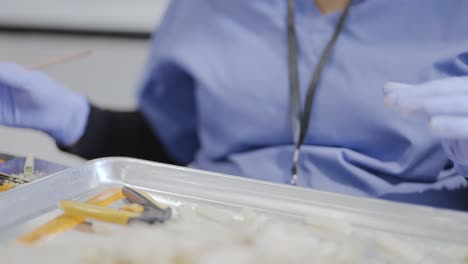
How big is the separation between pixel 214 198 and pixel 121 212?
7cm

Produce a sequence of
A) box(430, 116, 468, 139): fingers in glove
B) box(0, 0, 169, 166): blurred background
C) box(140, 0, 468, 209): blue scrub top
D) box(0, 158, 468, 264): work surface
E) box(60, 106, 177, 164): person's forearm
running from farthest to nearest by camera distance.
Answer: box(0, 0, 169, 166): blurred background < box(60, 106, 177, 164): person's forearm < box(140, 0, 468, 209): blue scrub top < box(430, 116, 468, 139): fingers in glove < box(0, 158, 468, 264): work surface

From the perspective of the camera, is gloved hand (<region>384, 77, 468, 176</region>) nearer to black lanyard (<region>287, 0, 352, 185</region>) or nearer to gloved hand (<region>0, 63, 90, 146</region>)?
black lanyard (<region>287, 0, 352, 185</region>)

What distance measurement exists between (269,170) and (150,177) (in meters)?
0.20

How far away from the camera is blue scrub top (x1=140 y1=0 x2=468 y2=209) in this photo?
1.63 feet

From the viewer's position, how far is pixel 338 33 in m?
0.54

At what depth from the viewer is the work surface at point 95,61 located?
108cm

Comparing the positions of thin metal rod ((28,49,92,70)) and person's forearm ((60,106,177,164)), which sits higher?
thin metal rod ((28,49,92,70))

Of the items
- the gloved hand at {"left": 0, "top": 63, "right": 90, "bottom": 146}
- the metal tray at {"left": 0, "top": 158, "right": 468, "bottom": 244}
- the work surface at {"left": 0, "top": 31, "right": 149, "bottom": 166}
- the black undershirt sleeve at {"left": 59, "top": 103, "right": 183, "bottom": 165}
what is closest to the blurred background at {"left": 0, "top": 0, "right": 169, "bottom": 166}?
the work surface at {"left": 0, "top": 31, "right": 149, "bottom": 166}

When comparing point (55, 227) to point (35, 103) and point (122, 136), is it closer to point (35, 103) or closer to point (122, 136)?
point (35, 103)

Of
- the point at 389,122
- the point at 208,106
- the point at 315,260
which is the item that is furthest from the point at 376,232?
the point at 208,106

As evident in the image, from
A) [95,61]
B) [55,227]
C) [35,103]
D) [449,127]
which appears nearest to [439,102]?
[449,127]

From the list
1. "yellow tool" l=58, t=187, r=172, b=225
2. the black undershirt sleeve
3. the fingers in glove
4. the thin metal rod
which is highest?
"yellow tool" l=58, t=187, r=172, b=225

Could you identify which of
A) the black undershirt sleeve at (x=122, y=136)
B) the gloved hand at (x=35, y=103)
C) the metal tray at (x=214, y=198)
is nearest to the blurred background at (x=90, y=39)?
the black undershirt sleeve at (x=122, y=136)

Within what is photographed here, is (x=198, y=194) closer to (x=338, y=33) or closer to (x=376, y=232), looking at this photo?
(x=376, y=232)
